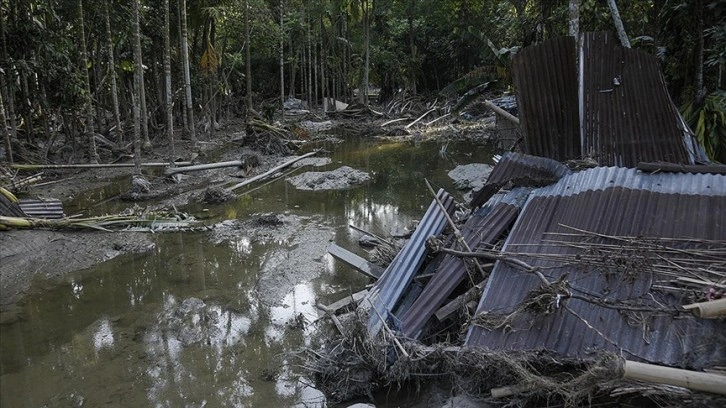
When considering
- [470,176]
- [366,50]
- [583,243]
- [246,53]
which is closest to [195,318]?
[583,243]

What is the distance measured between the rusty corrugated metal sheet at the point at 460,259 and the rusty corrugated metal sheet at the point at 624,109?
50.1 inches

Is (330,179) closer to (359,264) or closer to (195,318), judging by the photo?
(359,264)

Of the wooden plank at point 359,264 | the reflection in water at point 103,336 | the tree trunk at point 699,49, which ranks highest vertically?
the tree trunk at point 699,49

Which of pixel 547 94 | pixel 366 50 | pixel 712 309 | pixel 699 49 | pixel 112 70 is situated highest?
pixel 366 50

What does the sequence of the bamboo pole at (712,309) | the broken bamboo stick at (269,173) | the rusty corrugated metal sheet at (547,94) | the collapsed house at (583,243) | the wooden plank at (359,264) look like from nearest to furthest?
1. the bamboo pole at (712,309)
2. the collapsed house at (583,243)
3. the rusty corrugated metal sheet at (547,94)
4. the wooden plank at (359,264)
5. the broken bamboo stick at (269,173)

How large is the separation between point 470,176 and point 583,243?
8.62m

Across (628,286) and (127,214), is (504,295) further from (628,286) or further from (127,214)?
(127,214)

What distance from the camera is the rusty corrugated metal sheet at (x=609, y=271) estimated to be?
376cm

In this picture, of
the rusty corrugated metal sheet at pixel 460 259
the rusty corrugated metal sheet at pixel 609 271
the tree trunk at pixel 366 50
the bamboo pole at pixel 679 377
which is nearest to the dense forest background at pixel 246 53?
the tree trunk at pixel 366 50

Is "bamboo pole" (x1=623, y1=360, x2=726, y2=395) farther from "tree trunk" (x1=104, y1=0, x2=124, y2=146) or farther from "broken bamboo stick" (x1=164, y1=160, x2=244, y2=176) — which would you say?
"tree trunk" (x1=104, y1=0, x2=124, y2=146)

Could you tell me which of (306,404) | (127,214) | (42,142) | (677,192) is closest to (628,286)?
(677,192)

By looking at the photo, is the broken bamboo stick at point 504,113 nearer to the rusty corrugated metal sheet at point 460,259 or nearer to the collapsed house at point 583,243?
the collapsed house at point 583,243

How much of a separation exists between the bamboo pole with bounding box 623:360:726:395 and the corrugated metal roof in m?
3.30

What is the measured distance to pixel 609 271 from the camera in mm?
4293
